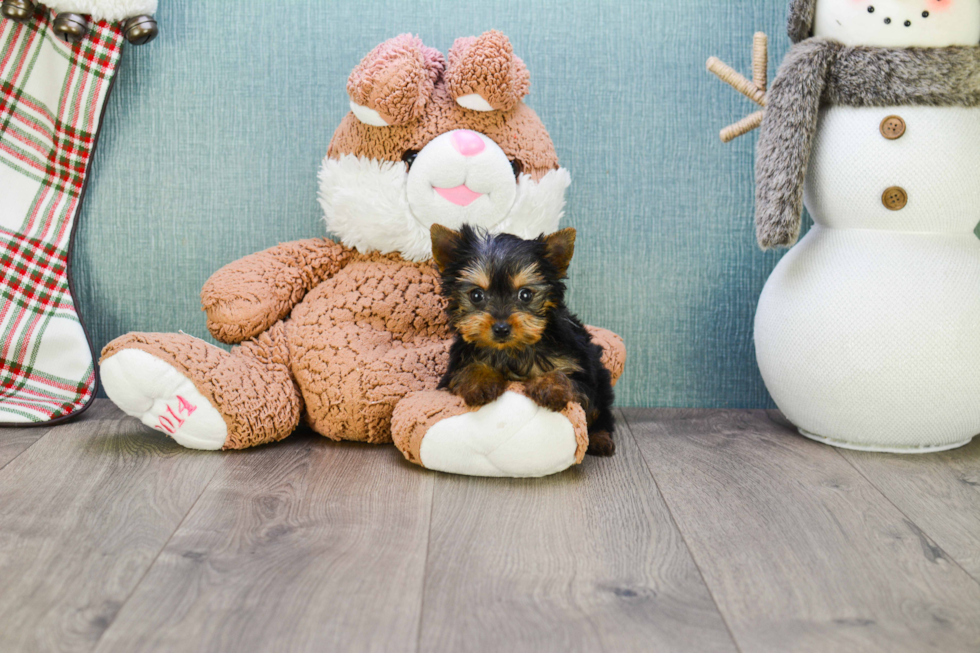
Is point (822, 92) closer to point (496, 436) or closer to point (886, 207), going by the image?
point (886, 207)

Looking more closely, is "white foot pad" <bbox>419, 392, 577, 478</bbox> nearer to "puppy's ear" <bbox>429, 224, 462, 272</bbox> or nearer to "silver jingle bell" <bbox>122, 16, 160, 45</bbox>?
"puppy's ear" <bbox>429, 224, 462, 272</bbox>

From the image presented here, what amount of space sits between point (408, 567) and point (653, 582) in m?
0.29

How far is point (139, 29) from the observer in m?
1.59

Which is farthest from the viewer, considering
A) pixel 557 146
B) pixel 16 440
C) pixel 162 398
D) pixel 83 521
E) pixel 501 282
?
pixel 557 146

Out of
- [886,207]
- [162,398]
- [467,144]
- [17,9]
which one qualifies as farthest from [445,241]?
[17,9]

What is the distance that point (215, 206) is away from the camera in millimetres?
1734

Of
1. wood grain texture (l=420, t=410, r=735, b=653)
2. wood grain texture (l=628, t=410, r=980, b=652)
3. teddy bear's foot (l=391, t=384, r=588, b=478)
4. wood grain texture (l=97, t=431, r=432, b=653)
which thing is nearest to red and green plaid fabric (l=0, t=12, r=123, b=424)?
wood grain texture (l=97, t=431, r=432, b=653)

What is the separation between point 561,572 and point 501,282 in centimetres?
44

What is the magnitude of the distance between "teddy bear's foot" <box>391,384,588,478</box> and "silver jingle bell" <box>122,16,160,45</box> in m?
0.94

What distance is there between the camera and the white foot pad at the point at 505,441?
123 centimetres

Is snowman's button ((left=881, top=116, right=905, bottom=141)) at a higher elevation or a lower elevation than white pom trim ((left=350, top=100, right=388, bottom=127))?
lower

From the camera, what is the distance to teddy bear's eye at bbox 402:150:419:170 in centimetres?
147

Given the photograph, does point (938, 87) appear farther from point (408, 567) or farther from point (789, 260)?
point (408, 567)

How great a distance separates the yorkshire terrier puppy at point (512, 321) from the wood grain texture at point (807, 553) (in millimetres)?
236
